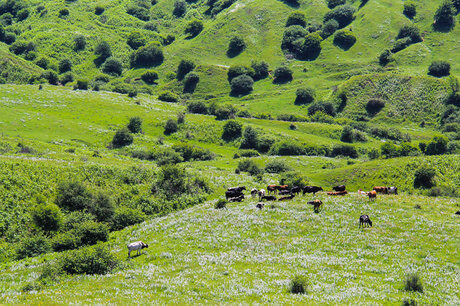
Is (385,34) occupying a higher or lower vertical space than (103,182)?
higher

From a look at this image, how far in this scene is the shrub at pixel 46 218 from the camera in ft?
125

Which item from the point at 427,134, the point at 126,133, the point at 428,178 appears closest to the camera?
the point at 428,178

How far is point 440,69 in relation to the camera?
489 ft

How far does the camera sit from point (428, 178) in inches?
2247

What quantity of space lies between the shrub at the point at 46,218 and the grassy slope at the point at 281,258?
24.7 ft

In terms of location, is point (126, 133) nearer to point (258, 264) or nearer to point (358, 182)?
point (358, 182)

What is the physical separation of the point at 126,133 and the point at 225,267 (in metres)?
76.2

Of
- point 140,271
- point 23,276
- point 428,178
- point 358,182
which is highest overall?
point 140,271

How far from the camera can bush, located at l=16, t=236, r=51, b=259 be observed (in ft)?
108

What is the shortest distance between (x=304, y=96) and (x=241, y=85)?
32.9 meters

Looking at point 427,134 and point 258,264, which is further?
point 427,134

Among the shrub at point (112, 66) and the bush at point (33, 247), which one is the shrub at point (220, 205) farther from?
the shrub at point (112, 66)

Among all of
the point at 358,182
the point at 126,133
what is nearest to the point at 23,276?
the point at 358,182

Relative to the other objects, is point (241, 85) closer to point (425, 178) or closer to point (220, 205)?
point (425, 178)
